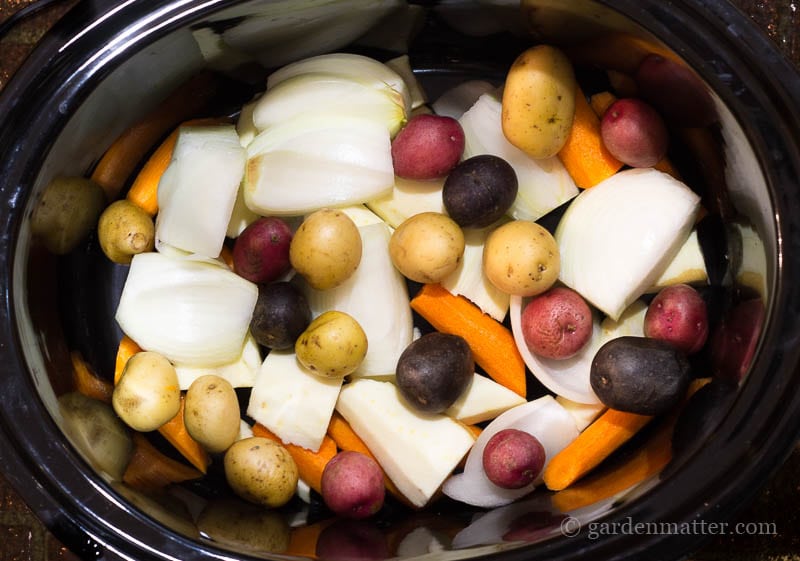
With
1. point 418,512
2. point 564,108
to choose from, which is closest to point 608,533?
point 418,512

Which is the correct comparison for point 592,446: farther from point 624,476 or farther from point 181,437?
point 181,437

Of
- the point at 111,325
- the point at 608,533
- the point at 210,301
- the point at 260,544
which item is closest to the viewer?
the point at 608,533

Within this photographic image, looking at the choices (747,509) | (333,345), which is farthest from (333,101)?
(747,509)

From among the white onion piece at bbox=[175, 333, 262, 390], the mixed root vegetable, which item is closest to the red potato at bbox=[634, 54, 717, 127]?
the mixed root vegetable

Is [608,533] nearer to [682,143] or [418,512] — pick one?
[418,512]

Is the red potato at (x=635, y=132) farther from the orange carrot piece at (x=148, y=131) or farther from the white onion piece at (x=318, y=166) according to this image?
the orange carrot piece at (x=148, y=131)
